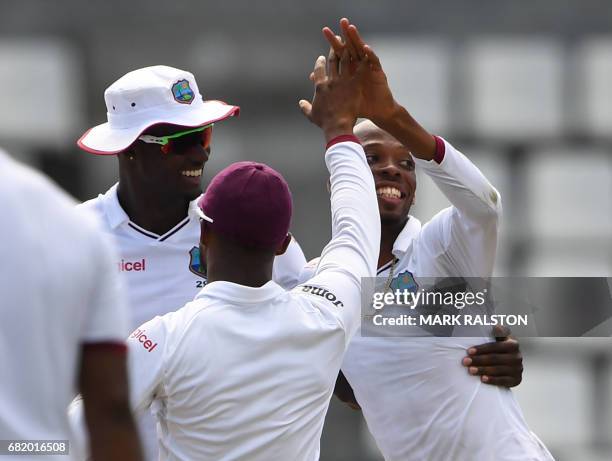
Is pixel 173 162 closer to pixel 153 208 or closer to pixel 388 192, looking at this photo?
pixel 153 208

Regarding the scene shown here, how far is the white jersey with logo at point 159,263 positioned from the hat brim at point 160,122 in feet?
0.53

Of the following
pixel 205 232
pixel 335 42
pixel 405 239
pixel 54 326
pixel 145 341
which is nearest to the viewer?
pixel 54 326

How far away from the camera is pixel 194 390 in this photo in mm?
2771

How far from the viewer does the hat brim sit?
11.8 ft

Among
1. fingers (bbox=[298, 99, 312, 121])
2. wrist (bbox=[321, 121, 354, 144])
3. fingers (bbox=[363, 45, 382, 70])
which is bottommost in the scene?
wrist (bbox=[321, 121, 354, 144])

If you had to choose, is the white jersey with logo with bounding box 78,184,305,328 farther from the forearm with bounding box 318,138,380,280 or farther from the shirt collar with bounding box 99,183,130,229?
the forearm with bounding box 318,138,380,280

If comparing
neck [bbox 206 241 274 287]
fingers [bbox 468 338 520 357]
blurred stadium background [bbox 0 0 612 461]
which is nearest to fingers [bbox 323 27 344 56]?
neck [bbox 206 241 274 287]

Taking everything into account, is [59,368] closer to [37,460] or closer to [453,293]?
[37,460]

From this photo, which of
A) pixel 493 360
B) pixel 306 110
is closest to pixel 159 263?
pixel 306 110

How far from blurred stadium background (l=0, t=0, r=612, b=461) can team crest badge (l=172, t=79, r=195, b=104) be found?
4029 mm

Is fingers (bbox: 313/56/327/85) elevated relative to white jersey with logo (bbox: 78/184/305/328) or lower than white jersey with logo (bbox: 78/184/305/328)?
elevated

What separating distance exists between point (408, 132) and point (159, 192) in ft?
2.44

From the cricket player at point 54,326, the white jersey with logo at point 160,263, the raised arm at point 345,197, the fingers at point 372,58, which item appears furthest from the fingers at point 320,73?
the cricket player at point 54,326

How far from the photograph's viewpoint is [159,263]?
3.59 m
